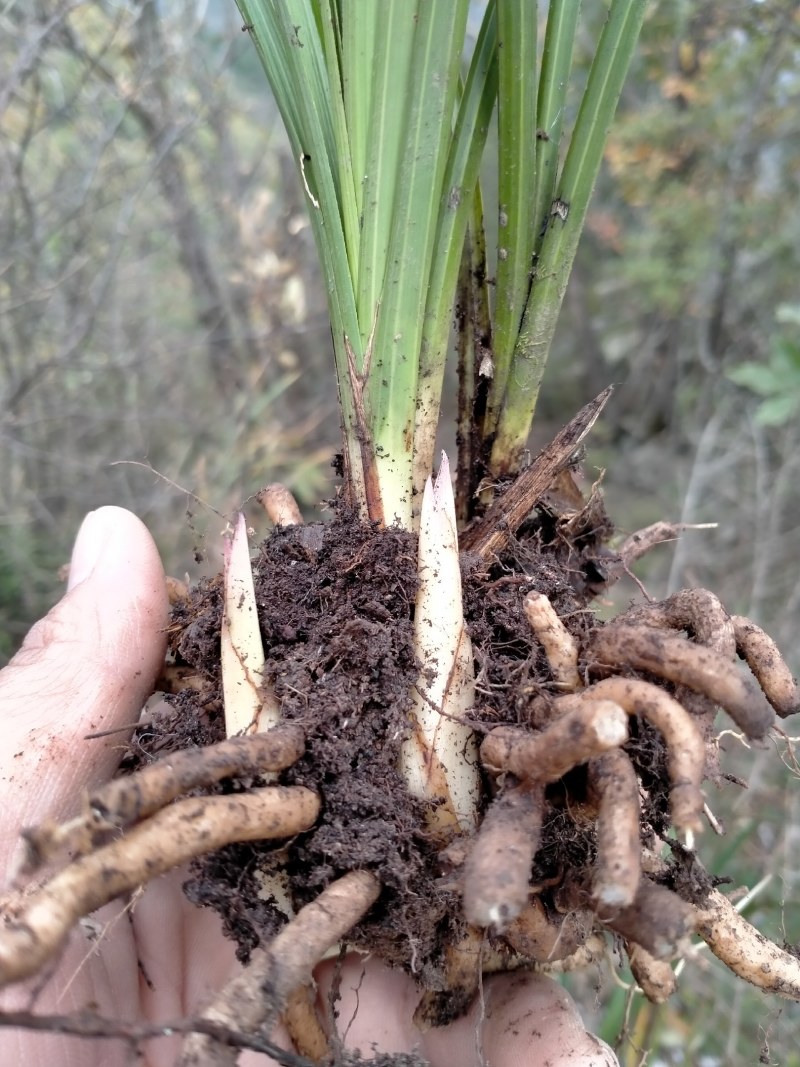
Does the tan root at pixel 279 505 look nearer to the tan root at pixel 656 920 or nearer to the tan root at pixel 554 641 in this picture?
the tan root at pixel 554 641

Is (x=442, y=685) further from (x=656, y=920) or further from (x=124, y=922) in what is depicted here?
(x=124, y=922)

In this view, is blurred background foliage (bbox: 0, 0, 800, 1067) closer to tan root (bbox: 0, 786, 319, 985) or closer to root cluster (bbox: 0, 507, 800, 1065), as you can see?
root cluster (bbox: 0, 507, 800, 1065)

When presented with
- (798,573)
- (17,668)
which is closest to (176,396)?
(17,668)

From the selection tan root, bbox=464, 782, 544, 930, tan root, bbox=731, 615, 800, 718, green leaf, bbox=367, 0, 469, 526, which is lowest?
tan root, bbox=464, 782, 544, 930

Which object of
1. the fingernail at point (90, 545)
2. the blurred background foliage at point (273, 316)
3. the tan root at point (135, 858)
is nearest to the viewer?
the tan root at point (135, 858)

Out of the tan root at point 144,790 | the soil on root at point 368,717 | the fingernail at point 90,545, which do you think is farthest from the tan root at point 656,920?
the fingernail at point 90,545

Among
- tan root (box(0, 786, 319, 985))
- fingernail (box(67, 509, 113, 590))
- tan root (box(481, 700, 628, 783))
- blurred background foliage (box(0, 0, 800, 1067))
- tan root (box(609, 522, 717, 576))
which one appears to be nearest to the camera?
tan root (box(0, 786, 319, 985))

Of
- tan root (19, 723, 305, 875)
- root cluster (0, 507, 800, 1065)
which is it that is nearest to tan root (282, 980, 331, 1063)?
root cluster (0, 507, 800, 1065)

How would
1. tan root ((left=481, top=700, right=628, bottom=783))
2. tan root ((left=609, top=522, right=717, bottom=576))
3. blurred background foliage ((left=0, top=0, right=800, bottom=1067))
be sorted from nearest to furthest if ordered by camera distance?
tan root ((left=481, top=700, right=628, bottom=783)), tan root ((left=609, top=522, right=717, bottom=576)), blurred background foliage ((left=0, top=0, right=800, bottom=1067))
